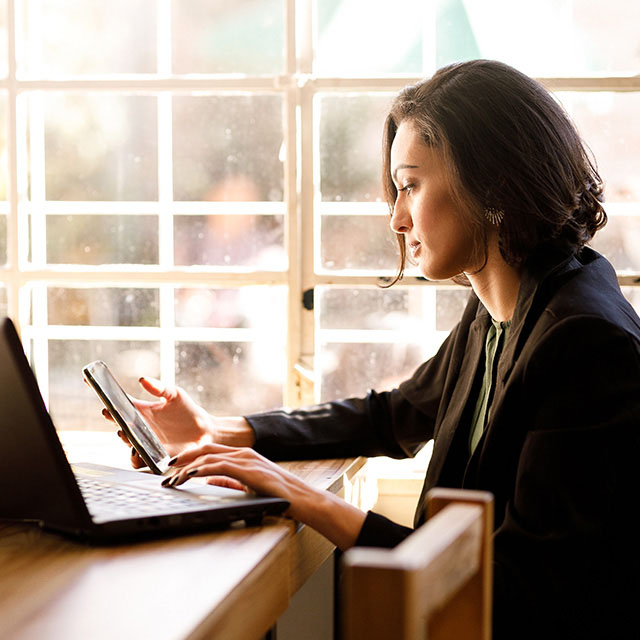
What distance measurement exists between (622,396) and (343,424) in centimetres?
75

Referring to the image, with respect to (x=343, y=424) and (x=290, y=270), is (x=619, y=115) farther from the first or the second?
(x=343, y=424)

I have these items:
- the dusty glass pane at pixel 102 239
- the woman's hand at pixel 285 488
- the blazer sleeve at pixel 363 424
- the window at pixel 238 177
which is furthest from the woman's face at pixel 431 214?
the dusty glass pane at pixel 102 239

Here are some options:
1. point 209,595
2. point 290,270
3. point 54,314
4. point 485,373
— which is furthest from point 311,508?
point 54,314

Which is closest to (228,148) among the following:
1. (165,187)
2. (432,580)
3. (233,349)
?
(165,187)

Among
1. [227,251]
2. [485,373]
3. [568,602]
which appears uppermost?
[227,251]

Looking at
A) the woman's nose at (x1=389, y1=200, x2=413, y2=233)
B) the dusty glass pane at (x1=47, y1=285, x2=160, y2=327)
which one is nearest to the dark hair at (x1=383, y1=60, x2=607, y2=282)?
the woman's nose at (x1=389, y1=200, x2=413, y2=233)

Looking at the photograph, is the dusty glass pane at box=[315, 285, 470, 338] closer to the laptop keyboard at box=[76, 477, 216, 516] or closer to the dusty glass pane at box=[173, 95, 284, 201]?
the dusty glass pane at box=[173, 95, 284, 201]

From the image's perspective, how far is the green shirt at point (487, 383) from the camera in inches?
62.1

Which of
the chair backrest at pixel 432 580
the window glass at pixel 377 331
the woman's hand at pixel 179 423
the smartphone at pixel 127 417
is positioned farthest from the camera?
the window glass at pixel 377 331

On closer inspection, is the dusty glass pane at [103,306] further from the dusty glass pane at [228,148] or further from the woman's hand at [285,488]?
the woman's hand at [285,488]

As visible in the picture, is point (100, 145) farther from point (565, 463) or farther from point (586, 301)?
point (565, 463)

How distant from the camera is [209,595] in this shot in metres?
0.92

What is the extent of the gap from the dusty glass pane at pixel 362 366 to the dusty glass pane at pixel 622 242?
57 cm

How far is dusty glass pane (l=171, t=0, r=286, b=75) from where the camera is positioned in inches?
98.3
